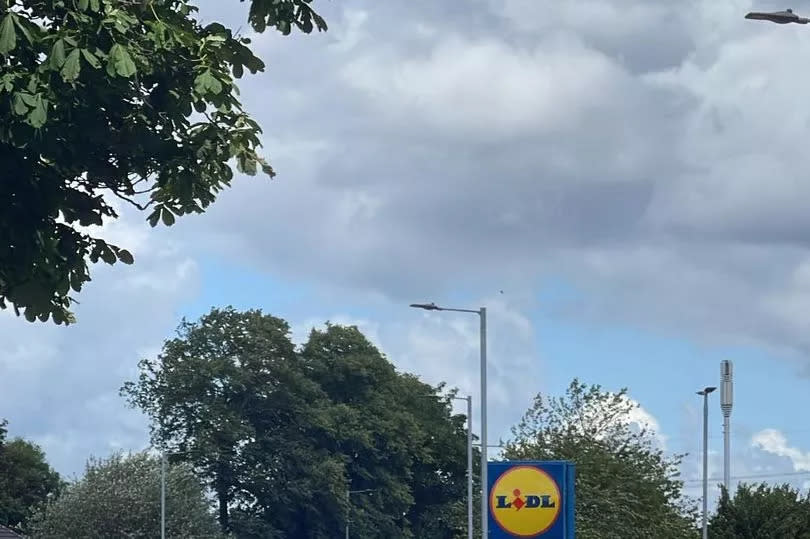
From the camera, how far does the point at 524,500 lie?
3875cm

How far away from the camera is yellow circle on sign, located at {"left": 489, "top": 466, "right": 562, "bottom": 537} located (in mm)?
38250

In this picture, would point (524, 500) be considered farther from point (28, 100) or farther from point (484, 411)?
point (28, 100)

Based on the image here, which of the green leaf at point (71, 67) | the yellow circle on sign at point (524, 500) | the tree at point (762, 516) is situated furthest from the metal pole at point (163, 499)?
the green leaf at point (71, 67)

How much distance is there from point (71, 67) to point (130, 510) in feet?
248

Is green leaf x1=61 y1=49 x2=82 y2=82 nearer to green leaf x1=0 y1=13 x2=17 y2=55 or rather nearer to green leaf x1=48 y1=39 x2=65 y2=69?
green leaf x1=48 y1=39 x2=65 y2=69

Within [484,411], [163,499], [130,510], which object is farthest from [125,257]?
[130,510]

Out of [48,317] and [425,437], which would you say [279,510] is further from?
[48,317]

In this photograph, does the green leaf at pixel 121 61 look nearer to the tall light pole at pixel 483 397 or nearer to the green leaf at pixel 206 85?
the green leaf at pixel 206 85

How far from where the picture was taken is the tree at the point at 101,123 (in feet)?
34.4

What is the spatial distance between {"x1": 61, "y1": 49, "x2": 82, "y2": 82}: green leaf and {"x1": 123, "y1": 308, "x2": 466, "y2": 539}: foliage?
73.5 m

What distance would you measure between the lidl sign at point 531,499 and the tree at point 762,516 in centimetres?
1357

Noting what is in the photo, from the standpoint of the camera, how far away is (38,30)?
34.8 ft

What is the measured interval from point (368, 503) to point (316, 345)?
10140 millimetres

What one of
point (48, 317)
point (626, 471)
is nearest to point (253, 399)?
point (626, 471)
